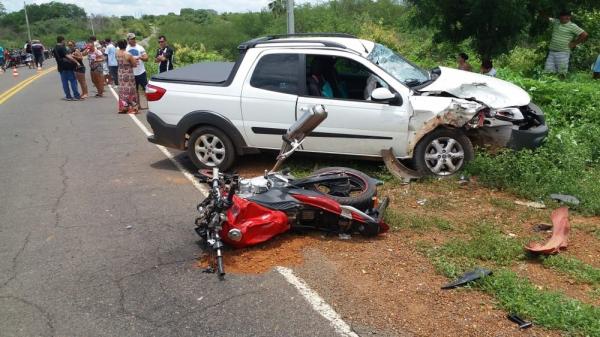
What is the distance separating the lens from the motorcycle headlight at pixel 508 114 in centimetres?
632

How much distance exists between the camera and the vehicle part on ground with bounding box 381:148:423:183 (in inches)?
251

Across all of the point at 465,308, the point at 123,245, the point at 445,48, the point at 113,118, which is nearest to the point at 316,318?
the point at 465,308

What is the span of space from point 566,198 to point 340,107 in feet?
9.27

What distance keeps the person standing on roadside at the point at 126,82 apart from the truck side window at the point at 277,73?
6.39 meters

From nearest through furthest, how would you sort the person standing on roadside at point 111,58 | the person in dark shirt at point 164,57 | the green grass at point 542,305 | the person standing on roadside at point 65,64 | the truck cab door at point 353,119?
the green grass at point 542,305, the truck cab door at point 353,119, the person in dark shirt at point 164,57, the person standing on roadside at point 65,64, the person standing on roadside at point 111,58

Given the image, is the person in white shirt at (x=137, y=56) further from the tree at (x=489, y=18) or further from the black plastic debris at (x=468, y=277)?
the black plastic debris at (x=468, y=277)

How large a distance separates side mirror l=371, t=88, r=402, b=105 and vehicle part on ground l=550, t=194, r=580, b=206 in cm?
208

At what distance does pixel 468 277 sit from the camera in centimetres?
405

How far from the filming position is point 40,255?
189 inches

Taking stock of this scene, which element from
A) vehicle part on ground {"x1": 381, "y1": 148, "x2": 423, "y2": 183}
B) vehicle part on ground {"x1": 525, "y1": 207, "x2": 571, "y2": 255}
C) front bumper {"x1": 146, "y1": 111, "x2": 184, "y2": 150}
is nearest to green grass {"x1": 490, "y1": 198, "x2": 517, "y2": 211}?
vehicle part on ground {"x1": 525, "y1": 207, "x2": 571, "y2": 255}

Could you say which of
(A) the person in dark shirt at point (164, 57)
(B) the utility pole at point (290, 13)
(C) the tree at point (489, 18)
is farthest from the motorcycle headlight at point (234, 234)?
(A) the person in dark shirt at point (164, 57)

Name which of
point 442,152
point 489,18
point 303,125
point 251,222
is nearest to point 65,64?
point 489,18

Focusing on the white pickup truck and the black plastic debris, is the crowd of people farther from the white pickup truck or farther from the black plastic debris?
the black plastic debris

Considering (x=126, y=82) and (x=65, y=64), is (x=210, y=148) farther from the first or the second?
(x=65, y=64)
